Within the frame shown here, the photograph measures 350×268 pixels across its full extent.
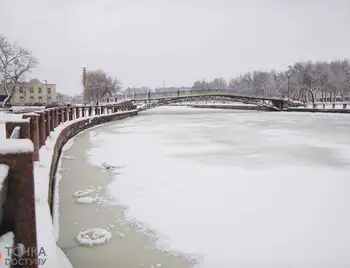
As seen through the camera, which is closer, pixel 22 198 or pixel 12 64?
pixel 22 198

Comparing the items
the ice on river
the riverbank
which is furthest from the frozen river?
the riverbank

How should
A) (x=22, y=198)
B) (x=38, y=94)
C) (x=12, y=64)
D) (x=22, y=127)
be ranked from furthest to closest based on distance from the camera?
(x=38, y=94)
(x=12, y=64)
(x=22, y=127)
(x=22, y=198)

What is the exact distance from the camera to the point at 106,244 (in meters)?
3.96

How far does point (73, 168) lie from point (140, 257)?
488 cm

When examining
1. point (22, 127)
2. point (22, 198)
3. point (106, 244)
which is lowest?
point (106, 244)

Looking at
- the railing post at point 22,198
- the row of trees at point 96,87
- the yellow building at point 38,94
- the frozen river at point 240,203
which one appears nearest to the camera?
the railing post at point 22,198

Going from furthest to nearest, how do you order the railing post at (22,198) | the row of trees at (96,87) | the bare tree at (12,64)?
the row of trees at (96,87) < the bare tree at (12,64) < the railing post at (22,198)

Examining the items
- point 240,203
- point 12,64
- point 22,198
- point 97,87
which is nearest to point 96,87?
point 97,87

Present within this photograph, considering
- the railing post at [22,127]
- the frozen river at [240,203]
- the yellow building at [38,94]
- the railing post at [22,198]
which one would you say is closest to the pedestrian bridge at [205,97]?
the frozen river at [240,203]

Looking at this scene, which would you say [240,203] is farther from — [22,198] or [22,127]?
[22,198]

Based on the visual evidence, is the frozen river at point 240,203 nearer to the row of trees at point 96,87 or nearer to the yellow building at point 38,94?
the row of trees at point 96,87

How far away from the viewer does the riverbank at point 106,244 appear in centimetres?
359

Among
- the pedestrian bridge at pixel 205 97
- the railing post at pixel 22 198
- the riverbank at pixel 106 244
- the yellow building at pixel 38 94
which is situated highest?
the yellow building at pixel 38 94

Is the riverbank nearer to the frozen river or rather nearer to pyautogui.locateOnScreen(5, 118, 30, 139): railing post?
the frozen river
